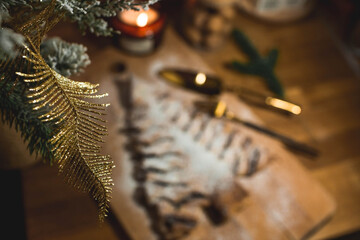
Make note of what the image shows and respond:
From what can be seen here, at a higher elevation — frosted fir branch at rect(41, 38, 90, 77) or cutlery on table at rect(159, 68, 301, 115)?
cutlery on table at rect(159, 68, 301, 115)

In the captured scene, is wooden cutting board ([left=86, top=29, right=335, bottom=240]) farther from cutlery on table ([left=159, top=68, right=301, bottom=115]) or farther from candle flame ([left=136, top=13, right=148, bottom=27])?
candle flame ([left=136, top=13, right=148, bottom=27])

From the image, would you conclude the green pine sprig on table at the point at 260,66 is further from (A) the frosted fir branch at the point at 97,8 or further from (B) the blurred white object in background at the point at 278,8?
(A) the frosted fir branch at the point at 97,8

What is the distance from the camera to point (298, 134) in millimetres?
1208

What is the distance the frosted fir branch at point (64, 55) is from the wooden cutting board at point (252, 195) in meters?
0.41

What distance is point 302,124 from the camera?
1229 mm

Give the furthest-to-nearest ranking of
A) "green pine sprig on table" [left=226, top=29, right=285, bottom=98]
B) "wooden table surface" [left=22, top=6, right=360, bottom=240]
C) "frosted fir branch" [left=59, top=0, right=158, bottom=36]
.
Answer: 1. "green pine sprig on table" [left=226, top=29, right=285, bottom=98]
2. "wooden table surface" [left=22, top=6, right=360, bottom=240]
3. "frosted fir branch" [left=59, top=0, right=158, bottom=36]

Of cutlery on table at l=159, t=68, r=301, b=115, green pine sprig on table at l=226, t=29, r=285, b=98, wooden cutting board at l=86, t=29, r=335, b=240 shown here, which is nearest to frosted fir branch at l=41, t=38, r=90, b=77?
wooden cutting board at l=86, t=29, r=335, b=240

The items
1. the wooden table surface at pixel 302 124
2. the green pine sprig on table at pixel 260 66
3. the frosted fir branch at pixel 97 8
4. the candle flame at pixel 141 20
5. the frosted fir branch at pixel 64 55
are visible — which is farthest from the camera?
the green pine sprig on table at pixel 260 66

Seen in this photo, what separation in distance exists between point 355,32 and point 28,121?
4.04ft

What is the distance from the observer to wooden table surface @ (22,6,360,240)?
0.98m

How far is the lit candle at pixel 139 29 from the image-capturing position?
1.09 metres

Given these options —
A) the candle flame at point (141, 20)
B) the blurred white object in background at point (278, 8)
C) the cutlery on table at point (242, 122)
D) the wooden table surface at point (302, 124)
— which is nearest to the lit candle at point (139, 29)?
the candle flame at point (141, 20)

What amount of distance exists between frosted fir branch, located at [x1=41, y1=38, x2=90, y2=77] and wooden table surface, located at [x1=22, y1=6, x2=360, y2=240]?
438 mm

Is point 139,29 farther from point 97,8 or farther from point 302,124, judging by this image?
point 302,124
